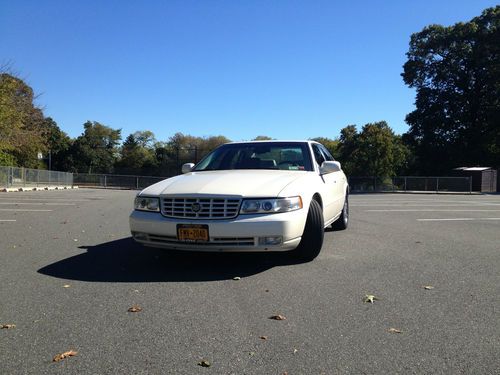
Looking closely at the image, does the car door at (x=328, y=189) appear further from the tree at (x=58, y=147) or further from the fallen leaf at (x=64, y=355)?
the tree at (x=58, y=147)

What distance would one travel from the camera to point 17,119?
2816 cm

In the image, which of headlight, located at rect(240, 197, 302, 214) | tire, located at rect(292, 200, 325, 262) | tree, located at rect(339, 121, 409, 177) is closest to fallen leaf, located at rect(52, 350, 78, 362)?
headlight, located at rect(240, 197, 302, 214)

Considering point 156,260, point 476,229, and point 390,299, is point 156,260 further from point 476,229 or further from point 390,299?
point 476,229

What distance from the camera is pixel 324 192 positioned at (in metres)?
6.46

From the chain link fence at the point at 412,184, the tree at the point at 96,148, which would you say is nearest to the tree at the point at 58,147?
the tree at the point at 96,148

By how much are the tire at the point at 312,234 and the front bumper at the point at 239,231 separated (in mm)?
254

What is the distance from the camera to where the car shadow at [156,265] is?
511 centimetres

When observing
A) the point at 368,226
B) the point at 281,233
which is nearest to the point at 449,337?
the point at 281,233

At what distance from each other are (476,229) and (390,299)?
5804 millimetres

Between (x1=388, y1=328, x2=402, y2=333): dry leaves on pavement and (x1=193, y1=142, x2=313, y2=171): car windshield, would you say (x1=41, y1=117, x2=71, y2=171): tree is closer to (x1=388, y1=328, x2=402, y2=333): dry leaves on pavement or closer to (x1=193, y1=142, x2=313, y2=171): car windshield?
(x1=193, y1=142, x2=313, y2=171): car windshield

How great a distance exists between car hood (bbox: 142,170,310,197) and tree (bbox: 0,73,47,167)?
71.3 ft

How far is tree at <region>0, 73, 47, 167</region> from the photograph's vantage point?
82.0 ft

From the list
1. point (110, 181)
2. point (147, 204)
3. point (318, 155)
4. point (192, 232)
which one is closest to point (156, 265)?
point (147, 204)

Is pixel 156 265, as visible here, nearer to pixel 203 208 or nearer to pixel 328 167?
pixel 203 208
